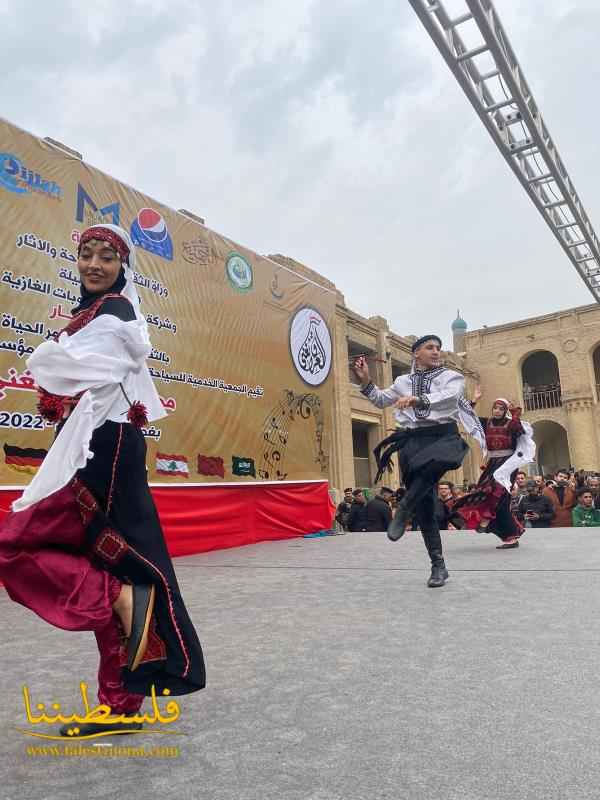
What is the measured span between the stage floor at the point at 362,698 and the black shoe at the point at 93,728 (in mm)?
51

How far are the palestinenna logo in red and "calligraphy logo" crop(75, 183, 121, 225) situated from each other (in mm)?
2753

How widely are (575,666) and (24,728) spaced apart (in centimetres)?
171

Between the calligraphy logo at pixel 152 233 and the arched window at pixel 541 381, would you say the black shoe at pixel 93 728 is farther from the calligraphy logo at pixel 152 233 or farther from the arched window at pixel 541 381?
the arched window at pixel 541 381

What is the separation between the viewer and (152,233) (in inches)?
277

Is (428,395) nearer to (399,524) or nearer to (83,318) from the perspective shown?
(399,524)

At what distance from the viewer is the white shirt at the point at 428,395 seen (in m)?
4.09

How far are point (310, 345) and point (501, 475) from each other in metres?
4.19

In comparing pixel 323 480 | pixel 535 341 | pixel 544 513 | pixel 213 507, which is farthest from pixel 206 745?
pixel 535 341

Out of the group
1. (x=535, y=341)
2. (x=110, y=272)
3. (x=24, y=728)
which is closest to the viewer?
(x=24, y=728)

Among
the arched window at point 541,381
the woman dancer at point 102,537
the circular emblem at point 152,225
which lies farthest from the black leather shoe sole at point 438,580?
the arched window at point 541,381

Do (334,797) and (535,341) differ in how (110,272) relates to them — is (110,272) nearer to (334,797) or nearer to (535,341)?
(334,797)

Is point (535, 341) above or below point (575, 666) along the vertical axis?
above

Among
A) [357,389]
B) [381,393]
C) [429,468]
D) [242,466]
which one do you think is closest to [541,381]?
[357,389]

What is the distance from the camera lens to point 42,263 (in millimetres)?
5770
